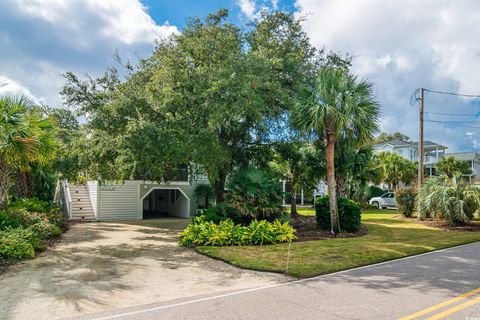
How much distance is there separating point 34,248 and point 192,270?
4.79 meters

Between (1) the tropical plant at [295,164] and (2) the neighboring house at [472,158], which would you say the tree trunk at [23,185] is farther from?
(2) the neighboring house at [472,158]

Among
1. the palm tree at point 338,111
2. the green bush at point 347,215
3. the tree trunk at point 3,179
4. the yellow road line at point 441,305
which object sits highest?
the palm tree at point 338,111

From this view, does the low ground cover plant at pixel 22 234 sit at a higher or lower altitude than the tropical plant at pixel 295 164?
lower

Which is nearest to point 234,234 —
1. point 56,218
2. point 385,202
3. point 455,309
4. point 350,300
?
point 350,300

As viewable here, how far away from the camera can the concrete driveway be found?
5.70m

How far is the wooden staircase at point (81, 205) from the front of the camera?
1952 cm

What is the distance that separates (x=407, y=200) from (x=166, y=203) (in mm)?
15783

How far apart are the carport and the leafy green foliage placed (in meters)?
9.32

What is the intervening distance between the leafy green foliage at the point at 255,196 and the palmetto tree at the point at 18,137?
6282mm

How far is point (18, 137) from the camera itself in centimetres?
A: 991

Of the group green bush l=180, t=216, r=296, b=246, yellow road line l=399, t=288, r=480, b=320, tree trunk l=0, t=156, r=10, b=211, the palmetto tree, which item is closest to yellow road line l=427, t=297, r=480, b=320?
yellow road line l=399, t=288, r=480, b=320

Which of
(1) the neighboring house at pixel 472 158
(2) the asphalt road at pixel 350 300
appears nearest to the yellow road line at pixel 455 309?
(2) the asphalt road at pixel 350 300

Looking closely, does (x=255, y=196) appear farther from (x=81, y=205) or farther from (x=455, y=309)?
(x=81, y=205)

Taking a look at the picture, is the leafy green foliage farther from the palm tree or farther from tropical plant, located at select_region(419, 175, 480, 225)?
tropical plant, located at select_region(419, 175, 480, 225)
